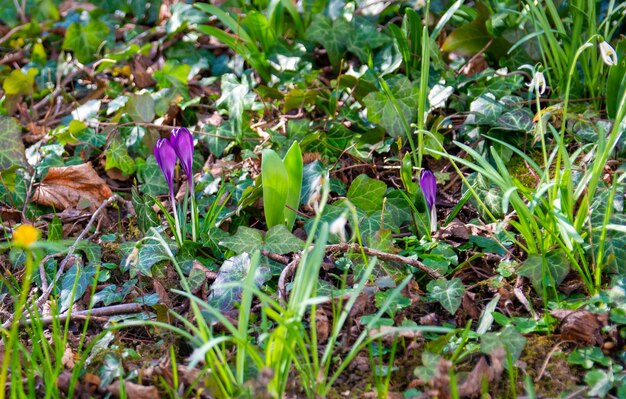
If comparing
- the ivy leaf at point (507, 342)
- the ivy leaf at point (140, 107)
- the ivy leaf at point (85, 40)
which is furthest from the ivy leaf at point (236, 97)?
the ivy leaf at point (507, 342)

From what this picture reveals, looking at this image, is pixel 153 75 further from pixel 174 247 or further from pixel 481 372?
pixel 481 372

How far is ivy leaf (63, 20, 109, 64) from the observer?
3596mm

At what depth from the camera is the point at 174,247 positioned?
7.55ft

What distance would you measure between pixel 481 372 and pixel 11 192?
6.11 ft

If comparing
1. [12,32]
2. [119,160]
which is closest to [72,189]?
[119,160]

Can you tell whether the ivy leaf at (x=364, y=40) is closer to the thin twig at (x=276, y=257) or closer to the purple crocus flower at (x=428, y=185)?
the purple crocus flower at (x=428, y=185)

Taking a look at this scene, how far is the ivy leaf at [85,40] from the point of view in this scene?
3596 millimetres

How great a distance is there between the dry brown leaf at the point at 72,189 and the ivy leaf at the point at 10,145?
0.18 meters

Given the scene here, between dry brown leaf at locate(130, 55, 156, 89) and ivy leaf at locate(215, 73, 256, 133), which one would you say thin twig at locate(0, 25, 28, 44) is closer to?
dry brown leaf at locate(130, 55, 156, 89)

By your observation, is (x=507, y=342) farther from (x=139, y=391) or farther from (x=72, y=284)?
(x=72, y=284)

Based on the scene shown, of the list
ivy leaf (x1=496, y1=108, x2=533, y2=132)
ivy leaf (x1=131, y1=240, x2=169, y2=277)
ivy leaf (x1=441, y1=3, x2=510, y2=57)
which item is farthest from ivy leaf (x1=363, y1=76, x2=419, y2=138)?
ivy leaf (x1=131, y1=240, x2=169, y2=277)

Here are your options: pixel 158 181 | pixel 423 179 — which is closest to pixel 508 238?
pixel 423 179

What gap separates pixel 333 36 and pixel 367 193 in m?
0.98

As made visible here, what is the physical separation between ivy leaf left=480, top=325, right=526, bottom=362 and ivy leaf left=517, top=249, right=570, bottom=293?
10.7 inches
